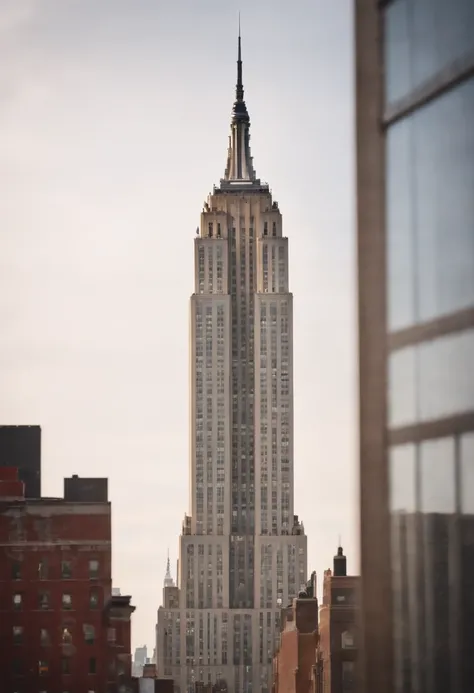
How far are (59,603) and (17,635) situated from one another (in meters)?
2.23

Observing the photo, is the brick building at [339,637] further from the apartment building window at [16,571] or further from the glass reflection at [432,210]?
the glass reflection at [432,210]

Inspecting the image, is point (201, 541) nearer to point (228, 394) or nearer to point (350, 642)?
point (228, 394)

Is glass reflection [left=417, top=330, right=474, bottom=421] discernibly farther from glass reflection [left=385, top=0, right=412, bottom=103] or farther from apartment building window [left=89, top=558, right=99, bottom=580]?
apartment building window [left=89, top=558, right=99, bottom=580]

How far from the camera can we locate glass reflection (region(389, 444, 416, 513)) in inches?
514

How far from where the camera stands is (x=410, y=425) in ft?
43.2

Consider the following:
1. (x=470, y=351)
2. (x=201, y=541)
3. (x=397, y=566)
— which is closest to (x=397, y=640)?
(x=397, y=566)

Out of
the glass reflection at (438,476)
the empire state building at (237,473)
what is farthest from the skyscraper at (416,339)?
the empire state building at (237,473)

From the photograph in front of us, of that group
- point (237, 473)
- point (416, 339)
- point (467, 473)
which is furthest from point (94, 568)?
point (237, 473)

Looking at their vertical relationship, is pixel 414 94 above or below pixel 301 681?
above

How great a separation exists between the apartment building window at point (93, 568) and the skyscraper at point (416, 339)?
6538 cm

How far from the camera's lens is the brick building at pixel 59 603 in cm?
7625

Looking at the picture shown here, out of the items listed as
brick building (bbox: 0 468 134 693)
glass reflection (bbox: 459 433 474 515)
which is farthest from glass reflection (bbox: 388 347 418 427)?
brick building (bbox: 0 468 134 693)

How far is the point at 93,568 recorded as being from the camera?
257 ft

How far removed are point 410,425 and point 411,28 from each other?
2.91m
